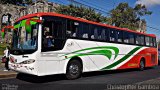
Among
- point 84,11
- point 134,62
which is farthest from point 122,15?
point 134,62

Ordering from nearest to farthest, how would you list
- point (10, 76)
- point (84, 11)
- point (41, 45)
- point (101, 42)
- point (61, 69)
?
1. point (41, 45)
2. point (61, 69)
3. point (10, 76)
4. point (101, 42)
5. point (84, 11)

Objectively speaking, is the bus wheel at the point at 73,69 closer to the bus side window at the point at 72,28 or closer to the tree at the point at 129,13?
the bus side window at the point at 72,28

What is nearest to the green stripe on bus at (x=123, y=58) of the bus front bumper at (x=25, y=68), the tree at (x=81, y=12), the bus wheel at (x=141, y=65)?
the bus wheel at (x=141, y=65)

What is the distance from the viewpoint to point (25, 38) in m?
11.0

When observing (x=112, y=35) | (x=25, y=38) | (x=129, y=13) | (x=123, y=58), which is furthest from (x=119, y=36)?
(x=129, y=13)

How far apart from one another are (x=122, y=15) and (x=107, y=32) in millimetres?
51728

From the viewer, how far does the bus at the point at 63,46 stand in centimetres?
1066

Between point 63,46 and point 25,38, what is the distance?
1812mm

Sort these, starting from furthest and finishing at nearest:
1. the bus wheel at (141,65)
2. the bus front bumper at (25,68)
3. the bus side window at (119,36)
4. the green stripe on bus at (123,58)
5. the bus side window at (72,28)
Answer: the bus wheel at (141,65) < the bus side window at (119,36) < the green stripe on bus at (123,58) < the bus side window at (72,28) < the bus front bumper at (25,68)

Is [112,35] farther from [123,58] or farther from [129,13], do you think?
[129,13]

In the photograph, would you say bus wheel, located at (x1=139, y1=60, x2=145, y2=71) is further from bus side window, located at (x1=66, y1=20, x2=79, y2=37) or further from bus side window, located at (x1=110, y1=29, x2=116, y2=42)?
bus side window, located at (x1=66, y1=20, x2=79, y2=37)

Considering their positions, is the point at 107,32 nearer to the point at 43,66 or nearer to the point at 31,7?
the point at 43,66

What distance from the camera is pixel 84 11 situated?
47.1 metres

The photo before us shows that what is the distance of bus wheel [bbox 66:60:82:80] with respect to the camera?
12.2 m
